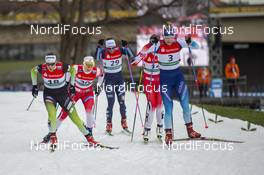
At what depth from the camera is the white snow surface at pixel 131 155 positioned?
36.5 ft

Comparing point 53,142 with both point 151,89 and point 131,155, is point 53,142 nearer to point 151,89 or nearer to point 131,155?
point 131,155

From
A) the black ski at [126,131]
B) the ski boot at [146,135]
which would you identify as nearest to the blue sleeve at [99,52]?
the black ski at [126,131]

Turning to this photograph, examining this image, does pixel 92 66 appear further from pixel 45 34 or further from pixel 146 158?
pixel 45 34

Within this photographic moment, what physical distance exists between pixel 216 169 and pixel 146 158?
1496 millimetres

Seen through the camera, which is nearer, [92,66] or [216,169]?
[216,169]

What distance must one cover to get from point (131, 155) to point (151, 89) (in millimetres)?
2165

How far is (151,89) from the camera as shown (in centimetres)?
1402

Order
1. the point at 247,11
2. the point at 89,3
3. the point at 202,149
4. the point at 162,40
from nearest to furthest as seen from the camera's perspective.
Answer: the point at 202,149
the point at 162,40
the point at 89,3
the point at 247,11

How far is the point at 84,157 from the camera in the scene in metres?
12.1

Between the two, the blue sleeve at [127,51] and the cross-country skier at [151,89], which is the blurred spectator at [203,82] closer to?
the blue sleeve at [127,51]

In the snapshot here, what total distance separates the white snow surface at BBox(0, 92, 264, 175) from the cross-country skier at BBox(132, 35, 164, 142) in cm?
41

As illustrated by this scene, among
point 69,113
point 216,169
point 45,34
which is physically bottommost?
point 216,169

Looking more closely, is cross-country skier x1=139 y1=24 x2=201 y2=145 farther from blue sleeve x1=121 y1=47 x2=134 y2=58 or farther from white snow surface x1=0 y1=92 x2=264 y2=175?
blue sleeve x1=121 y1=47 x2=134 y2=58

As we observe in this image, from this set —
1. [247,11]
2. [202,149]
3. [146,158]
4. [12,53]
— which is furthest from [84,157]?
[12,53]
